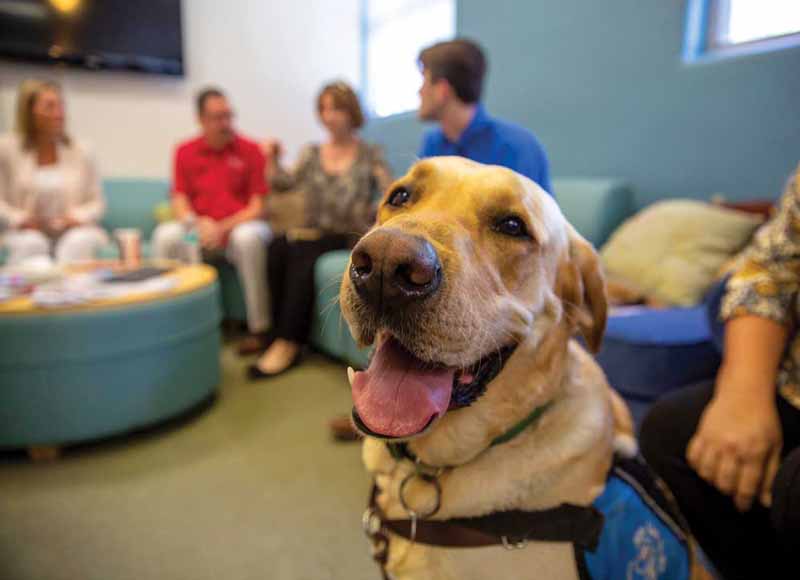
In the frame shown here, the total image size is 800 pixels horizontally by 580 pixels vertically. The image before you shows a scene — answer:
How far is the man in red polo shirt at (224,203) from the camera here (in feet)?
10.3

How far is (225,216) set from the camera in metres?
3.46

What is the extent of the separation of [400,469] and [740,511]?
60 centimetres

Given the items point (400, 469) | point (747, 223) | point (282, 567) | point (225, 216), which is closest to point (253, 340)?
point (225, 216)

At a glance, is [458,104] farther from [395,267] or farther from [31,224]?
[31,224]

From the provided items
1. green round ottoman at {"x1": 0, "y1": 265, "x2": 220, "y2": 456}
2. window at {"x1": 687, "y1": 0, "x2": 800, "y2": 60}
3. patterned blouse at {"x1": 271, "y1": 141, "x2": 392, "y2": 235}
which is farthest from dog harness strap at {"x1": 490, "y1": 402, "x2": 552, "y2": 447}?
patterned blouse at {"x1": 271, "y1": 141, "x2": 392, "y2": 235}

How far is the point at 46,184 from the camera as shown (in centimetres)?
304

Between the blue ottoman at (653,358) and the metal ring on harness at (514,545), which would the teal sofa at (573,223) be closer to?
the blue ottoman at (653,358)

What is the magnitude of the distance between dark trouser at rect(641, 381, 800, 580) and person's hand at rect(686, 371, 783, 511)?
23 mm

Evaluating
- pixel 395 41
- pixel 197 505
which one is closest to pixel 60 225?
pixel 197 505

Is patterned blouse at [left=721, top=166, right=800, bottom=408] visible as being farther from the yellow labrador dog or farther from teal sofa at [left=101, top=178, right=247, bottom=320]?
teal sofa at [left=101, top=178, right=247, bottom=320]

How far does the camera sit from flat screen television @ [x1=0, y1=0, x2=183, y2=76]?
3.64 metres

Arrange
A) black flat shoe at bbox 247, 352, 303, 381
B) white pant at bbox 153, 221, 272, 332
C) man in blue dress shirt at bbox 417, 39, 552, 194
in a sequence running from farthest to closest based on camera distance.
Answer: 1. white pant at bbox 153, 221, 272, 332
2. black flat shoe at bbox 247, 352, 303, 381
3. man in blue dress shirt at bbox 417, 39, 552, 194

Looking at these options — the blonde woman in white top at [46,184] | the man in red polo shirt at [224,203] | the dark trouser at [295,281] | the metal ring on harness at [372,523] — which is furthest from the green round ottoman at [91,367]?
the metal ring on harness at [372,523]

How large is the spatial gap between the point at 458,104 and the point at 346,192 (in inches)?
56.1
